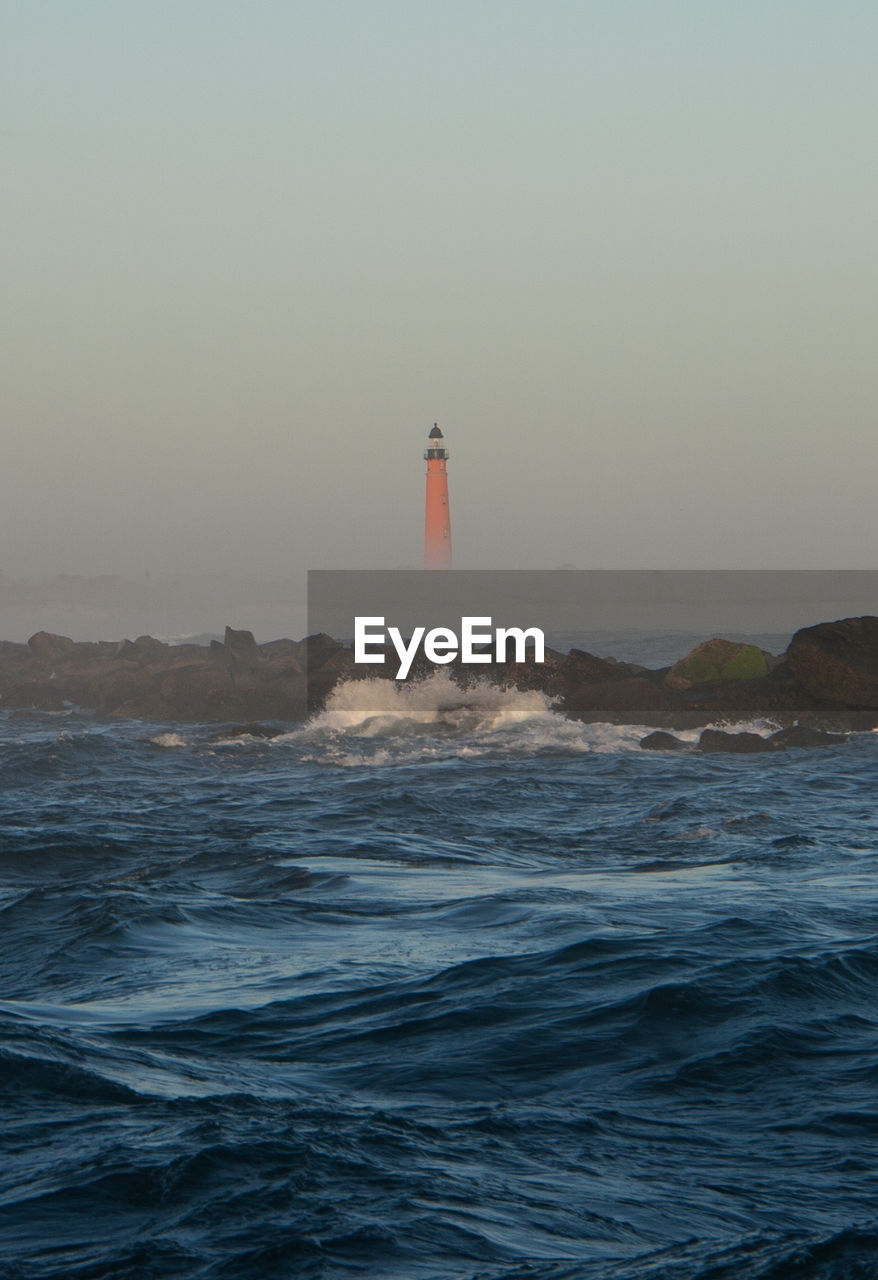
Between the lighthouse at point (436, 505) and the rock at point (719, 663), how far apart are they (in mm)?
35817

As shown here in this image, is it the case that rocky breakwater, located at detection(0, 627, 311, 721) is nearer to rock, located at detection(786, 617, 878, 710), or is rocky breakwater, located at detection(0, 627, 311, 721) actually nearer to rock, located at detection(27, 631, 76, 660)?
rock, located at detection(27, 631, 76, 660)

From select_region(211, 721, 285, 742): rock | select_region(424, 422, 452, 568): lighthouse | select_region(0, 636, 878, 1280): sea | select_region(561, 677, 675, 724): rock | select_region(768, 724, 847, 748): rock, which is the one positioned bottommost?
select_region(0, 636, 878, 1280): sea

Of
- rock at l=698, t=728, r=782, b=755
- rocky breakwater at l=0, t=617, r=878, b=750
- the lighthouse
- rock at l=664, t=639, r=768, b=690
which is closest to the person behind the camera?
rock at l=698, t=728, r=782, b=755

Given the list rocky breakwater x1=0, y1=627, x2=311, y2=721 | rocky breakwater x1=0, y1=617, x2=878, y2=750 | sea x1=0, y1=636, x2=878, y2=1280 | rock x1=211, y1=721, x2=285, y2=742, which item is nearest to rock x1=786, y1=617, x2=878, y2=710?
rocky breakwater x1=0, y1=617, x2=878, y2=750

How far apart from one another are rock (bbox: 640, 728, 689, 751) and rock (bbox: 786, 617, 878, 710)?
362 centimetres

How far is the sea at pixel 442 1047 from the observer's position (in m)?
5.64

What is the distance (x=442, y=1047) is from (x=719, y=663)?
25.2 m

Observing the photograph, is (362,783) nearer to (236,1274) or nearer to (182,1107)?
(182,1107)

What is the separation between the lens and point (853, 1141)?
674 centimetres

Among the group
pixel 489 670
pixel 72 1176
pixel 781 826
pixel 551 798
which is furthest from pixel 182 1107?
pixel 489 670

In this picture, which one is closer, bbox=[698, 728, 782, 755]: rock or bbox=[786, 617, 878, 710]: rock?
bbox=[698, 728, 782, 755]: rock

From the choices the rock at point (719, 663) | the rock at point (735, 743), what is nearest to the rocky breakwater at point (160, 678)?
the rock at point (719, 663)

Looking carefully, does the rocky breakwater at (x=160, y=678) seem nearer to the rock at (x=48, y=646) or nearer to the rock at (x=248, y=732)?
the rock at (x=48, y=646)

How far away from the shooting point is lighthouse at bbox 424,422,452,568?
67.6 meters
